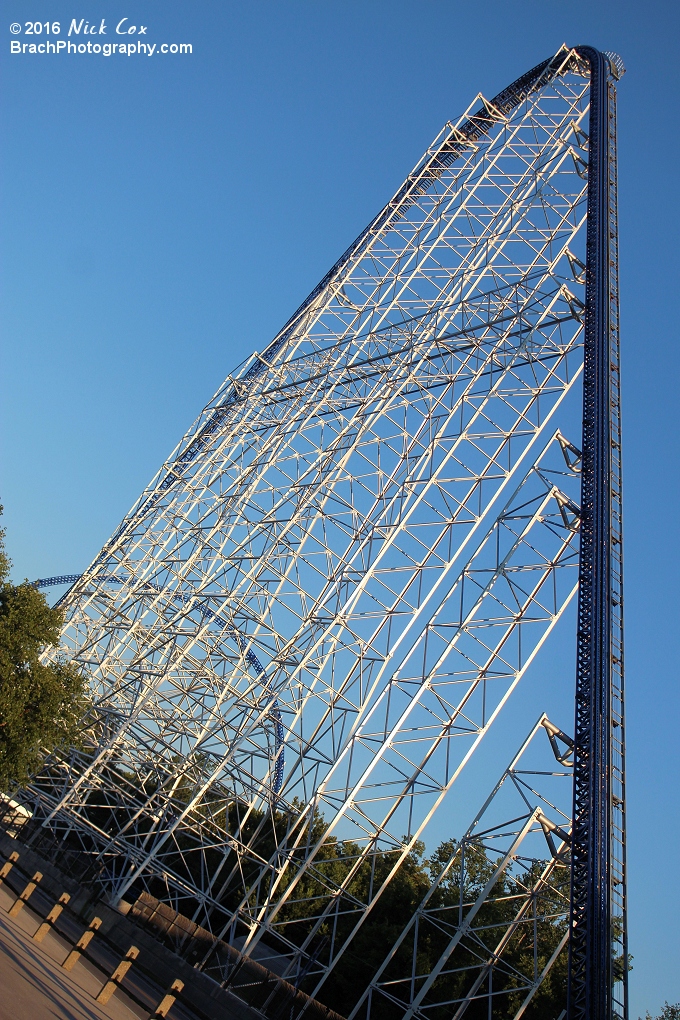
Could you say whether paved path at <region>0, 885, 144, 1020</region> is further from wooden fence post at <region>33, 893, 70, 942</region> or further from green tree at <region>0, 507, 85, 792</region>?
green tree at <region>0, 507, 85, 792</region>

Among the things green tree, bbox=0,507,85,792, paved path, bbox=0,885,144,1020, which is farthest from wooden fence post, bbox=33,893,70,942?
green tree, bbox=0,507,85,792

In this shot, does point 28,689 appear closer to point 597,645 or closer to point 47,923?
point 47,923

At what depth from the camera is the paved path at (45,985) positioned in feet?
25.5

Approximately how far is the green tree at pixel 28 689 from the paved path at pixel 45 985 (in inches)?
138

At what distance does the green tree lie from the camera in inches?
544

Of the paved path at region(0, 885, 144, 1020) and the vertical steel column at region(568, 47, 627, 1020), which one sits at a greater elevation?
the vertical steel column at region(568, 47, 627, 1020)

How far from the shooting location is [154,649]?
643 inches

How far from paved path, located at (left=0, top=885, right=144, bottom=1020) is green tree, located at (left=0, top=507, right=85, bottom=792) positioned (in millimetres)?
3496

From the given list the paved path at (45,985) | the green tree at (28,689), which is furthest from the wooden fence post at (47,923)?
the green tree at (28,689)

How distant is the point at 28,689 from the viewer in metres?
14.2

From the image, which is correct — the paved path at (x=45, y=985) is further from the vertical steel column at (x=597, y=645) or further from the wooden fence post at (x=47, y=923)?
the vertical steel column at (x=597, y=645)

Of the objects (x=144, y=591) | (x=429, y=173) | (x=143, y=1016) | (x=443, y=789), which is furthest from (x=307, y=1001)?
(x=429, y=173)

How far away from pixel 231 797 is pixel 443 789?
5323 millimetres

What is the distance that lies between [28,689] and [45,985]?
20.6ft
